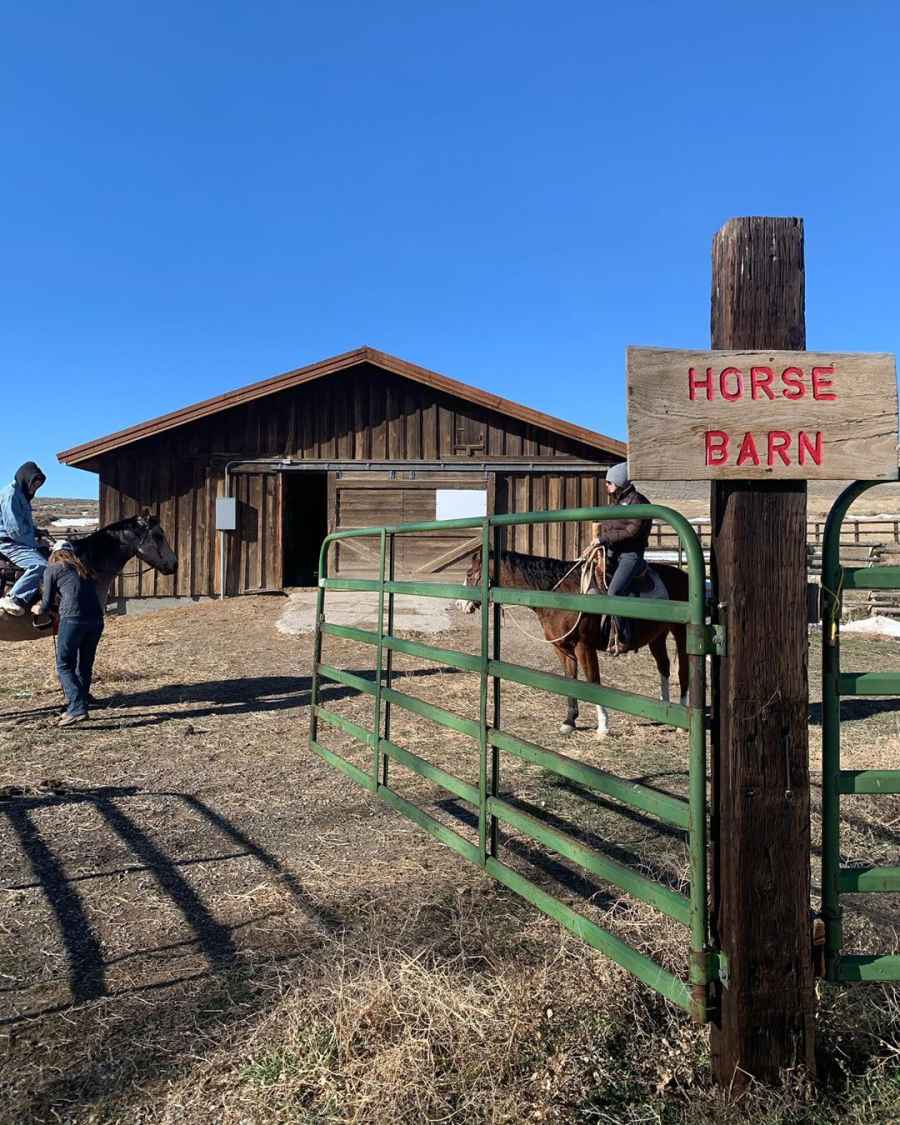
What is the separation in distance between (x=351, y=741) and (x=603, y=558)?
273 centimetres

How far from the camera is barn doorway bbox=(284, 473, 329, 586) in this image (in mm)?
22109

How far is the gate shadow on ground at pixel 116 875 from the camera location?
3.18 meters

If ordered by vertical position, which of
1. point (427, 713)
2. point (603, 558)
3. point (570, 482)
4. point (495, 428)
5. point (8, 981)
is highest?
point (495, 428)

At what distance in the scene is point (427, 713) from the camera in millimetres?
4527

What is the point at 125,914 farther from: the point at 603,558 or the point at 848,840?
the point at 603,558

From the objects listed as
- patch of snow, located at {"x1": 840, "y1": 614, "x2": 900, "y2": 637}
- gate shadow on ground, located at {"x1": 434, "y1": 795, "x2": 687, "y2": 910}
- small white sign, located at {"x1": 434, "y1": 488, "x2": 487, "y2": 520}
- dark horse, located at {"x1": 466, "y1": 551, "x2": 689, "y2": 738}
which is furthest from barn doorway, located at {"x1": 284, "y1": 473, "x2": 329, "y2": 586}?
gate shadow on ground, located at {"x1": 434, "y1": 795, "x2": 687, "y2": 910}

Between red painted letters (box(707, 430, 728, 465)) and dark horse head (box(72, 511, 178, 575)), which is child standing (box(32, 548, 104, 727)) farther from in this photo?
red painted letters (box(707, 430, 728, 465))

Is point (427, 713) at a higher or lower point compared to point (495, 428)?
lower

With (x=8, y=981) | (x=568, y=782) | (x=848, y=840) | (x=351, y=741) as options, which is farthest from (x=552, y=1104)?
(x=351, y=741)

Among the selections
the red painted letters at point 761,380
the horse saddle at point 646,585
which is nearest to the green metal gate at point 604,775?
the red painted letters at point 761,380

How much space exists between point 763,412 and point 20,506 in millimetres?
7280

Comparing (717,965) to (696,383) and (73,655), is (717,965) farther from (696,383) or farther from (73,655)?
(73,655)

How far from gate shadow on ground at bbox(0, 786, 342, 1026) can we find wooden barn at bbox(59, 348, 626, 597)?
1088cm

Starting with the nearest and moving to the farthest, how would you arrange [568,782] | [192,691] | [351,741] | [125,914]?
[125,914], [568,782], [351,741], [192,691]
